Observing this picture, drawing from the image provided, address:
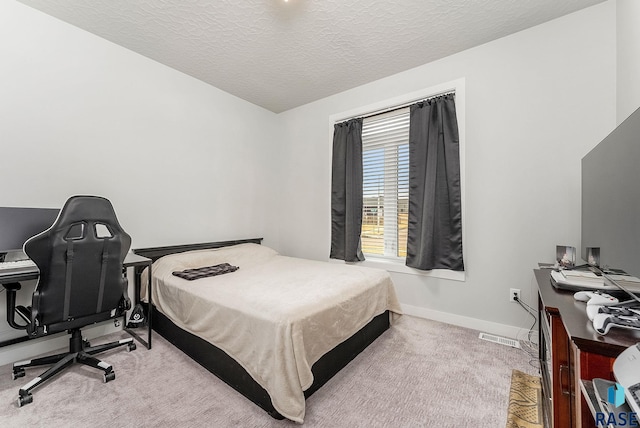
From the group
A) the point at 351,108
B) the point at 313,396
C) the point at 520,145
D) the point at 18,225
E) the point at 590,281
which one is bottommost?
the point at 313,396

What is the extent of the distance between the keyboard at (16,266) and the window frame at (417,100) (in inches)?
112

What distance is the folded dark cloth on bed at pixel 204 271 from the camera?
94.5 inches

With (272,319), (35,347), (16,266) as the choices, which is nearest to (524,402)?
(272,319)

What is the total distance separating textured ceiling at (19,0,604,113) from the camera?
210cm

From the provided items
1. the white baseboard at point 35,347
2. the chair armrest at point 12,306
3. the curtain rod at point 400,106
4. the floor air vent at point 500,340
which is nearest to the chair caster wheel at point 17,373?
the white baseboard at point 35,347

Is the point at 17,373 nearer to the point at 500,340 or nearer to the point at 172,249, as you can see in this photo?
the point at 172,249

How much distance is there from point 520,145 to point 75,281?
11.7 ft

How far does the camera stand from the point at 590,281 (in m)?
1.44

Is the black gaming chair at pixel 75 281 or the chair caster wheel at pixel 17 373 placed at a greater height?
the black gaming chair at pixel 75 281

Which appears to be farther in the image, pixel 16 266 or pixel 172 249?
pixel 172 249

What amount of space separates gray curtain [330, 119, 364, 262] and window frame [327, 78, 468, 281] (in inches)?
4.8

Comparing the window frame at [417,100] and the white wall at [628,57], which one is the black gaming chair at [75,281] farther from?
the white wall at [628,57]

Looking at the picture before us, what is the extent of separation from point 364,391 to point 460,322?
1.48m

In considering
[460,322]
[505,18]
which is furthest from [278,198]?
[505,18]
